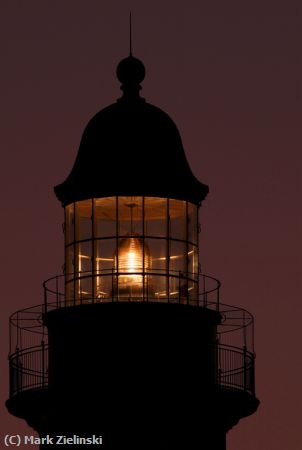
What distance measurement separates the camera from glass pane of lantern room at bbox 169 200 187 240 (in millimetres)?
54312

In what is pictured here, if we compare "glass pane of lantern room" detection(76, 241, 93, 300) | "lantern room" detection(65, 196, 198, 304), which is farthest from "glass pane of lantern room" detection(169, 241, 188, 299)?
"glass pane of lantern room" detection(76, 241, 93, 300)

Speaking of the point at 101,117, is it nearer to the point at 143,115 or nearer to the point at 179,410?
the point at 143,115

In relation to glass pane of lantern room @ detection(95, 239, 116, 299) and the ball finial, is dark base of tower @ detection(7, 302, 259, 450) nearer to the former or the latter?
glass pane of lantern room @ detection(95, 239, 116, 299)

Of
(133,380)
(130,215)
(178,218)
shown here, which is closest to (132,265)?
(130,215)

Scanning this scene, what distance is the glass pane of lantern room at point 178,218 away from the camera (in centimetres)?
5431

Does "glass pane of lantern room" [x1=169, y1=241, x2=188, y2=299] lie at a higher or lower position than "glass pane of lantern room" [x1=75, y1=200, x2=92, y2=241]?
lower

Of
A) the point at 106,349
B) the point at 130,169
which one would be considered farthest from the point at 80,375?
the point at 130,169

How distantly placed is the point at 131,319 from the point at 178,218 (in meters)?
2.55

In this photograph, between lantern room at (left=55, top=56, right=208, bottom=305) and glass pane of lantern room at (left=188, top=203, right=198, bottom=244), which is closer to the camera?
lantern room at (left=55, top=56, right=208, bottom=305)

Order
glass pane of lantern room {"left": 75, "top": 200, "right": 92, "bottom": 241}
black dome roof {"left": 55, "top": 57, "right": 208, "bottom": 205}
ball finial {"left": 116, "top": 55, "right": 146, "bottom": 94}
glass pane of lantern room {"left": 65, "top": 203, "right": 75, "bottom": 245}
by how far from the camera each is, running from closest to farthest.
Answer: black dome roof {"left": 55, "top": 57, "right": 208, "bottom": 205}, glass pane of lantern room {"left": 75, "top": 200, "right": 92, "bottom": 241}, glass pane of lantern room {"left": 65, "top": 203, "right": 75, "bottom": 245}, ball finial {"left": 116, "top": 55, "right": 146, "bottom": 94}

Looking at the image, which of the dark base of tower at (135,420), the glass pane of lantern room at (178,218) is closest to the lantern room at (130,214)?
the glass pane of lantern room at (178,218)

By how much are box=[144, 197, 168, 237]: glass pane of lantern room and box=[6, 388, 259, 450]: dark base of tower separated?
352 centimetres

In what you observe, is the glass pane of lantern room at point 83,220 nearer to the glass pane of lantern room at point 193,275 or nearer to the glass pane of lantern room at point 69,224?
the glass pane of lantern room at point 69,224

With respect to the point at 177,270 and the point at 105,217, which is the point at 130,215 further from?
the point at 177,270
